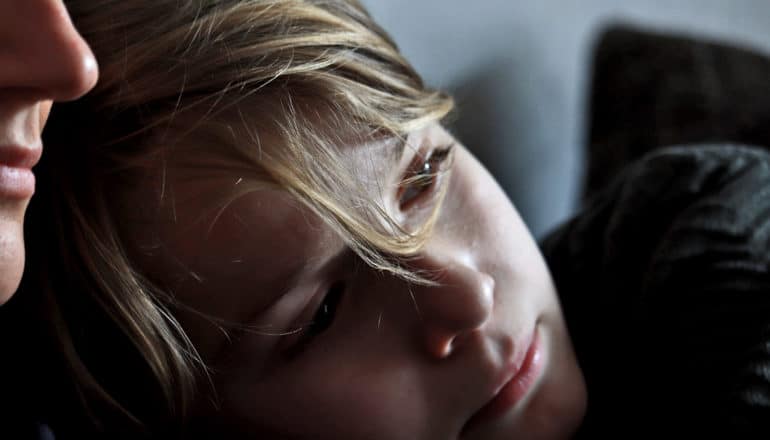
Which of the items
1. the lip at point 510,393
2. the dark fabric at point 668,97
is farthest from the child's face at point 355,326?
the dark fabric at point 668,97

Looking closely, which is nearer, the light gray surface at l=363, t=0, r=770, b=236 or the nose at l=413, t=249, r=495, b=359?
the nose at l=413, t=249, r=495, b=359

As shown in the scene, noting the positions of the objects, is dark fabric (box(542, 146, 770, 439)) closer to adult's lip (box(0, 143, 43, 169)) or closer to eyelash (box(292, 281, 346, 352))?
eyelash (box(292, 281, 346, 352))

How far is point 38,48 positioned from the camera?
1.19 feet

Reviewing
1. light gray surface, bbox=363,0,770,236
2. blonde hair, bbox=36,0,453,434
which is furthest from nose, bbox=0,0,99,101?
light gray surface, bbox=363,0,770,236

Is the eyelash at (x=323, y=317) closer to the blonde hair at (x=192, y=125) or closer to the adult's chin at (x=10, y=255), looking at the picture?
the blonde hair at (x=192, y=125)

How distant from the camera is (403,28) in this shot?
1.06 metres

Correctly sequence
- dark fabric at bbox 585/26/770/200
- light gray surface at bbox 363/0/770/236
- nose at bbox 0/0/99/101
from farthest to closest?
light gray surface at bbox 363/0/770/236, dark fabric at bbox 585/26/770/200, nose at bbox 0/0/99/101

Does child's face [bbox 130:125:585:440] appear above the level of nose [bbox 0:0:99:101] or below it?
below

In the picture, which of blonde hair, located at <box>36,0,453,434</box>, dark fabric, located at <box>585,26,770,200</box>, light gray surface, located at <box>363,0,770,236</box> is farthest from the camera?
light gray surface, located at <box>363,0,770,236</box>

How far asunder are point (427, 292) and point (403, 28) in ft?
1.95

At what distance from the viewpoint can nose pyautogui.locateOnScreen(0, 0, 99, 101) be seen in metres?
0.36

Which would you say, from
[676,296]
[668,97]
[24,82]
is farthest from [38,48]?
[668,97]

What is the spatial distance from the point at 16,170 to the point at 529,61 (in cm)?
99

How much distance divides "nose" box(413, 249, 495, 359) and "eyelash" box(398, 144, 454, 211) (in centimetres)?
4
